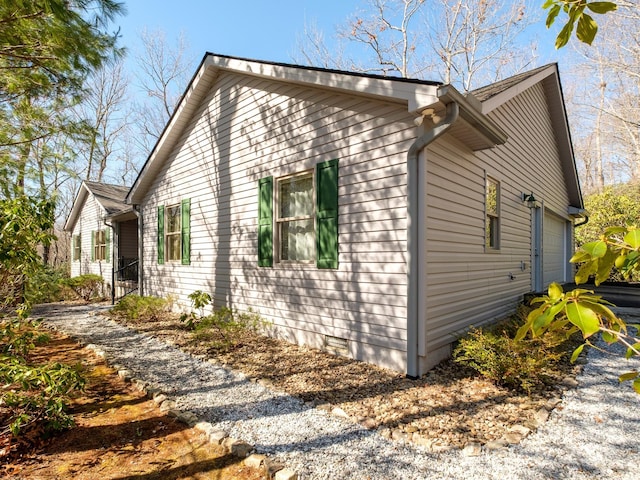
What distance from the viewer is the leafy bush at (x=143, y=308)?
8.14 m

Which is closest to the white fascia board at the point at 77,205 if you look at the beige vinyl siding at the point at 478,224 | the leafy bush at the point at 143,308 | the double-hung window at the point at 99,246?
the double-hung window at the point at 99,246

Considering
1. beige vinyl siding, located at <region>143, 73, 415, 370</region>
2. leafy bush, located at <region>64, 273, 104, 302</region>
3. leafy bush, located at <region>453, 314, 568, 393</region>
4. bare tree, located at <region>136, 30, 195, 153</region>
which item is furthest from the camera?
bare tree, located at <region>136, 30, 195, 153</region>

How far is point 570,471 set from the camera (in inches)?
102

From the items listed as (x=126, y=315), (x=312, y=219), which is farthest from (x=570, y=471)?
(x=126, y=315)

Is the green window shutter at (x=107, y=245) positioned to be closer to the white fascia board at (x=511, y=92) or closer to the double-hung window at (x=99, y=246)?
the double-hung window at (x=99, y=246)

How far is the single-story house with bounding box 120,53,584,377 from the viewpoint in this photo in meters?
4.48

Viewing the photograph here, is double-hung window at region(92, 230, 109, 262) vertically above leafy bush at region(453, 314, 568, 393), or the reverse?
double-hung window at region(92, 230, 109, 262)

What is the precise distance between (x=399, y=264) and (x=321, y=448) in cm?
239

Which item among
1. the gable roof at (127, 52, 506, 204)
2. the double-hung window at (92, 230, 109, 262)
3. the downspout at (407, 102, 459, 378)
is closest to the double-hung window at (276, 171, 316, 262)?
the gable roof at (127, 52, 506, 204)

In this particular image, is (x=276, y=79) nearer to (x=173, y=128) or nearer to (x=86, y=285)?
(x=173, y=128)

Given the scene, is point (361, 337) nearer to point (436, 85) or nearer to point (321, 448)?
point (321, 448)

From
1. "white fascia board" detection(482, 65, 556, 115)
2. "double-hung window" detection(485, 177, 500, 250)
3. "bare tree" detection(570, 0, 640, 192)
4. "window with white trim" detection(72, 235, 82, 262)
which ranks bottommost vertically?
"window with white trim" detection(72, 235, 82, 262)

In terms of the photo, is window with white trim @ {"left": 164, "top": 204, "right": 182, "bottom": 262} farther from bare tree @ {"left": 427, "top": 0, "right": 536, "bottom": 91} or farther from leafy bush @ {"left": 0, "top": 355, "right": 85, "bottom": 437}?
bare tree @ {"left": 427, "top": 0, "right": 536, "bottom": 91}

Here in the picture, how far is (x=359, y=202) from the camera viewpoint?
498cm
